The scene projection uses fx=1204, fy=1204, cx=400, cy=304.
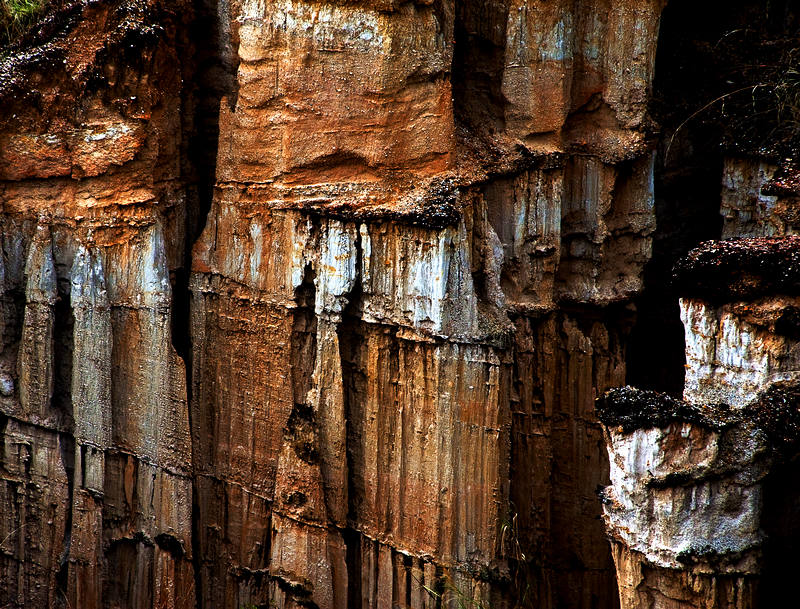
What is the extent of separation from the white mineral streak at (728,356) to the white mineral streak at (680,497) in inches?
19.9

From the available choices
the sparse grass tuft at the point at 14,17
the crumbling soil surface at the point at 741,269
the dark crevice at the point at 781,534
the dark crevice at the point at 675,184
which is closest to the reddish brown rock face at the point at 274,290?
the sparse grass tuft at the point at 14,17

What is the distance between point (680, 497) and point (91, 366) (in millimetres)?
4697

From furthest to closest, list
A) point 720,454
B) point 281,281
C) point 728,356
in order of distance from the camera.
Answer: point 281,281 → point 728,356 → point 720,454

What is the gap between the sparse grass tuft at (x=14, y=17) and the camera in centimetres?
1041

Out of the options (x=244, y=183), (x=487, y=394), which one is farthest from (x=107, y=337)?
(x=487, y=394)

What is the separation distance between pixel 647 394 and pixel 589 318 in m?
3.36

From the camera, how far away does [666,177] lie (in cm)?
1170

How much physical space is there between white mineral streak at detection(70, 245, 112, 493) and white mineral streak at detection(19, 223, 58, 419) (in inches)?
8.4

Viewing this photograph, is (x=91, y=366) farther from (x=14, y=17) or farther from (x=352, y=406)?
(x=14, y=17)

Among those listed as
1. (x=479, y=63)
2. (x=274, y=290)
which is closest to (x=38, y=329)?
(x=274, y=290)

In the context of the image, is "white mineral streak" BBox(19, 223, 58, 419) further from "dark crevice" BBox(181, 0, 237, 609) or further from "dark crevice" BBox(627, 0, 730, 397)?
"dark crevice" BBox(627, 0, 730, 397)

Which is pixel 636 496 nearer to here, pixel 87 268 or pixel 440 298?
pixel 440 298

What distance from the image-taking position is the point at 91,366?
961 cm

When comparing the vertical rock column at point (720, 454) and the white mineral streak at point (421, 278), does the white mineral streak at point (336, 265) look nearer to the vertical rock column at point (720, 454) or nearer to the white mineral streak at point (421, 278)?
the white mineral streak at point (421, 278)
